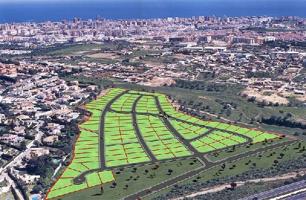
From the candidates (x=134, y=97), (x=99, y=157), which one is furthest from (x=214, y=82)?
(x=99, y=157)

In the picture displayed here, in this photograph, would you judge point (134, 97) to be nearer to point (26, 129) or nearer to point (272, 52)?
point (26, 129)

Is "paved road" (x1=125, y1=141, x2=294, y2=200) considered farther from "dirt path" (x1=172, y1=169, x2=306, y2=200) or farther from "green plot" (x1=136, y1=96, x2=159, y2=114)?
"green plot" (x1=136, y1=96, x2=159, y2=114)

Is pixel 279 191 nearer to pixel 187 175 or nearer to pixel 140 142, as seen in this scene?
pixel 187 175

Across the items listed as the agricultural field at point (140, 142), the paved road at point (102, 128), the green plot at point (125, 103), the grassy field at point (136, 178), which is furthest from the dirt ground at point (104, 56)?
the grassy field at point (136, 178)

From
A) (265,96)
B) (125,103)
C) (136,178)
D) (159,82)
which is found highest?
(265,96)

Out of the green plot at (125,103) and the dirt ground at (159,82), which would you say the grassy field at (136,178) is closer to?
the green plot at (125,103)

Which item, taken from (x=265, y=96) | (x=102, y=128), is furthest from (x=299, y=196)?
(x=265, y=96)

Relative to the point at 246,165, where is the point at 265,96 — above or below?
above
